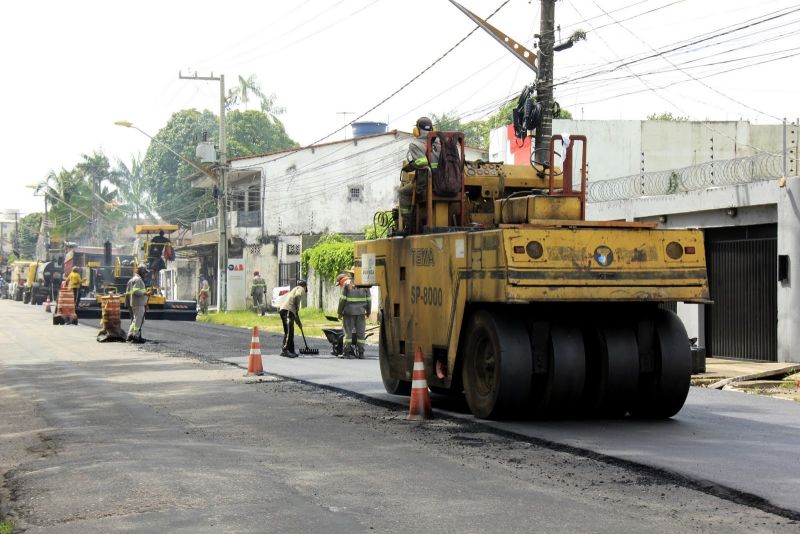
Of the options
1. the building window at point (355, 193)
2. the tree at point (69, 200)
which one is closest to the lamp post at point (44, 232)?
the tree at point (69, 200)

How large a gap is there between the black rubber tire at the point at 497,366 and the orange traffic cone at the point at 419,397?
44cm

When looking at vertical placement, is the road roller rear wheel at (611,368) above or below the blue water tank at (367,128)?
below

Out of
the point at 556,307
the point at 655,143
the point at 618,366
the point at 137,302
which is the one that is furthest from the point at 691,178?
the point at 655,143

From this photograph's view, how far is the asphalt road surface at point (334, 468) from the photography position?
698cm

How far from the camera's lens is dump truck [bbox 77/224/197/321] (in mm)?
41375

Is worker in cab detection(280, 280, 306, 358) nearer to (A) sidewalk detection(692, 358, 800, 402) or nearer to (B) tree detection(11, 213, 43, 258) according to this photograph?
(A) sidewalk detection(692, 358, 800, 402)

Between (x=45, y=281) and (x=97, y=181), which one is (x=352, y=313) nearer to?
(x=45, y=281)

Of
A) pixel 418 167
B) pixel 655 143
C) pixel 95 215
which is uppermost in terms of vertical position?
pixel 95 215

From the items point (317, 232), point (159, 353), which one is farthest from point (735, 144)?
point (159, 353)

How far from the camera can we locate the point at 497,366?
11500 mm

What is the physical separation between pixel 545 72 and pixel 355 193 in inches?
1346

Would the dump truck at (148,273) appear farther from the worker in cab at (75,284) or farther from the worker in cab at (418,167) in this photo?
the worker in cab at (418,167)

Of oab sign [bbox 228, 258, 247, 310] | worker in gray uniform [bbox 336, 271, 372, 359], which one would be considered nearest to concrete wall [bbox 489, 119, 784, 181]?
oab sign [bbox 228, 258, 247, 310]

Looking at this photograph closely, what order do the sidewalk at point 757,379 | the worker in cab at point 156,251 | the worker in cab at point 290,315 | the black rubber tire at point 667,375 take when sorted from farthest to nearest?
1. the worker in cab at point 156,251
2. the worker in cab at point 290,315
3. the sidewalk at point 757,379
4. the black rubber tire at point 667,375
